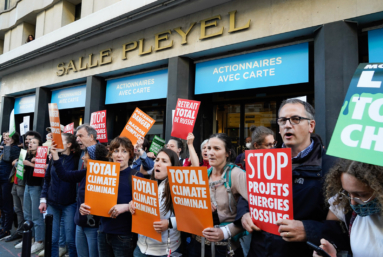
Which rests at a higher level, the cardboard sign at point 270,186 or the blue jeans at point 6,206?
the cardboard sign at point 270,186

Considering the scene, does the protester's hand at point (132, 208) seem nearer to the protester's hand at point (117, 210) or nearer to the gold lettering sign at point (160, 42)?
the protester's hand at point (117, 210)

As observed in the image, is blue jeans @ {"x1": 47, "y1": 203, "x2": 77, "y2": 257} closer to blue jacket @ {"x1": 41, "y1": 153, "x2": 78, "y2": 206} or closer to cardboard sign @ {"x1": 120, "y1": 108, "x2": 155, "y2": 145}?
blue jacket @ {"x1": 41, "y1": 153, "x2": 78, "y2": 206}

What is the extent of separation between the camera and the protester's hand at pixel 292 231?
1.65 m

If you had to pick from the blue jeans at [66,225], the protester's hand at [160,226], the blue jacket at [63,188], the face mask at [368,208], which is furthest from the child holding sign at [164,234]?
the blue jacket at [63,188]

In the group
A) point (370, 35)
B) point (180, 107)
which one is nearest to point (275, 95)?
point (370, 35)

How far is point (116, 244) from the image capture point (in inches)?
110

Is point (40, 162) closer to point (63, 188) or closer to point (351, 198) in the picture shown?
point (63, 188)

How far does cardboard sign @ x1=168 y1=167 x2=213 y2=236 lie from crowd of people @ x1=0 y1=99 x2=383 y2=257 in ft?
0.34

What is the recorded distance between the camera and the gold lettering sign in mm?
6094

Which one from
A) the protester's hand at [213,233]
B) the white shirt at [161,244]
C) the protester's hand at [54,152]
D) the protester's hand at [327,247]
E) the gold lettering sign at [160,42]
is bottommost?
the white shirt at [161,244]

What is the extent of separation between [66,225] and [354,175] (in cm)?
391

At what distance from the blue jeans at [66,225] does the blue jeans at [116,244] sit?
3.97ft

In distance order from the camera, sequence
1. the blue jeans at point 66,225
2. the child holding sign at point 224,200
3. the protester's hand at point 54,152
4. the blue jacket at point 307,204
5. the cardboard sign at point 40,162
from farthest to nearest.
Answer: the cardboard sign at point 40,162 → the blue jeans at point 66,225 → the protester's hand at point 54,152 → the child holding sign at point 224,200 → the blue jacket at point 307,204

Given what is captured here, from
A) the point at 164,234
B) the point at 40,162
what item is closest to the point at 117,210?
the point at 164,234
